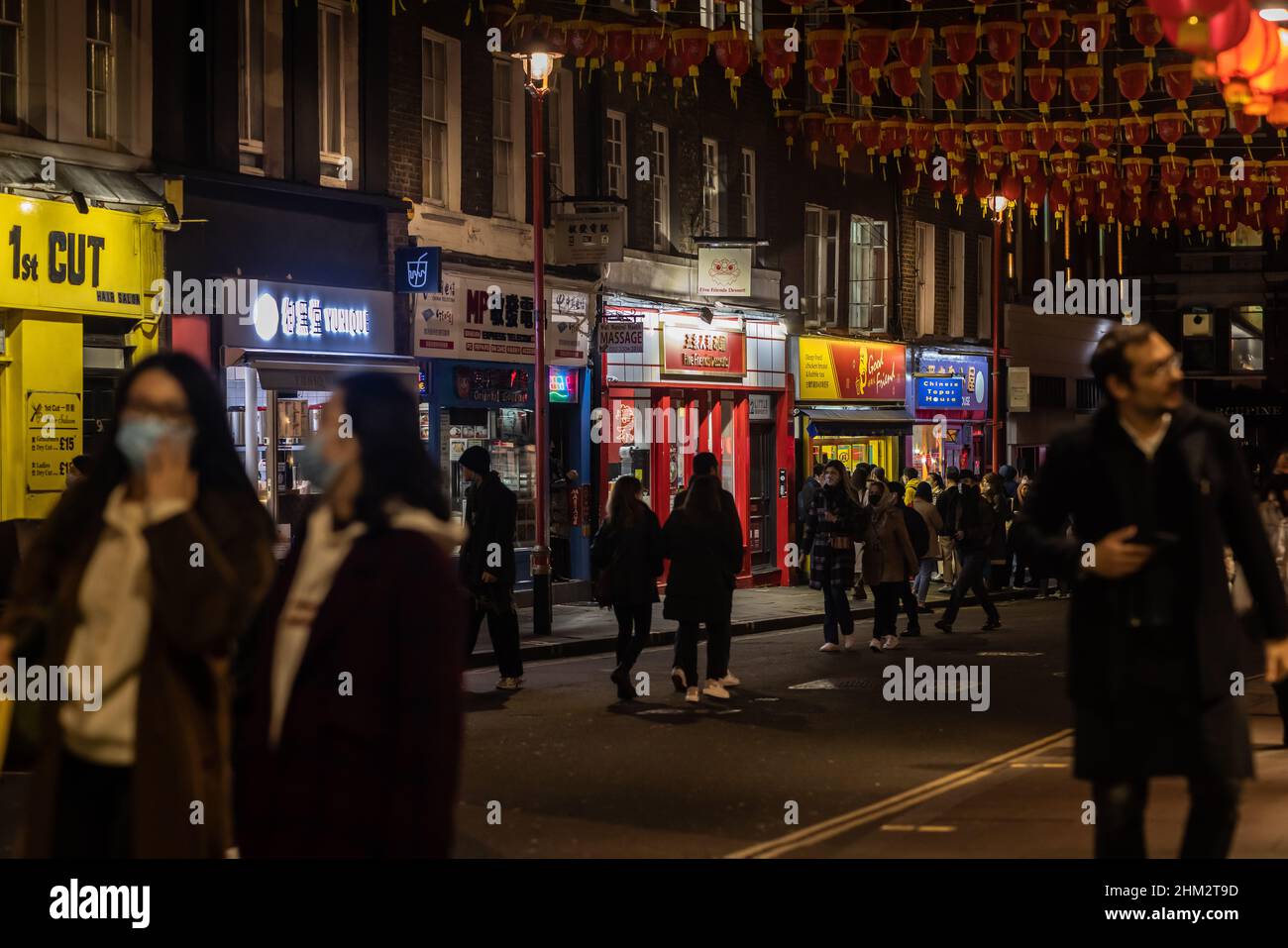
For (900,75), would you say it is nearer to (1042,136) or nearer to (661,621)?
(1042,136)

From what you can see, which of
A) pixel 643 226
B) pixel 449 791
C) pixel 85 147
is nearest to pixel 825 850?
pixel 449 791

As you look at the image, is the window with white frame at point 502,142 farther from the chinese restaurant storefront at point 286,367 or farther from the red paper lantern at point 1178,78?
the red paper lantern at point 1178,78

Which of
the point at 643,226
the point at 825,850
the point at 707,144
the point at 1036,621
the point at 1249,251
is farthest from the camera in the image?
the point at 1249,251

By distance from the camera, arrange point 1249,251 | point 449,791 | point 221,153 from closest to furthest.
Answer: point 449,791 < point 221,153 < point 1249,251

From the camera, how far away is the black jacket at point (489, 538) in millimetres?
15359

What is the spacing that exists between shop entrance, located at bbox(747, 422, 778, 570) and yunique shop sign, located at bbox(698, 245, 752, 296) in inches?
126

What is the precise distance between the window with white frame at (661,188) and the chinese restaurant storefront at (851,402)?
429 cm

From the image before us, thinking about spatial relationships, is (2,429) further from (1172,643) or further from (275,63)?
(1172,643)

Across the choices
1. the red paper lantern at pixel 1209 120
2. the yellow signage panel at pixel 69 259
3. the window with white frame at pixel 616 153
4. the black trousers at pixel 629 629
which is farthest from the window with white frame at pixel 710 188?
the black trousers at pixel 629 629

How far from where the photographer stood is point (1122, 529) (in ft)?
18.4

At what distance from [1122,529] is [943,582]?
25.2 meters

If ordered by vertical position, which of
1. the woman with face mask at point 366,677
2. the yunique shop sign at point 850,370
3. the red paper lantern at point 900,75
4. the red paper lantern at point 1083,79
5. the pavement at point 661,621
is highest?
the red paper lantern at point 1083,79

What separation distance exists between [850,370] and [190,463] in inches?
1141
